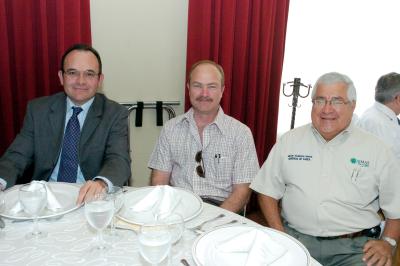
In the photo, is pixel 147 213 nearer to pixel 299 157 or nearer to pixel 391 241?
pixel 299 157

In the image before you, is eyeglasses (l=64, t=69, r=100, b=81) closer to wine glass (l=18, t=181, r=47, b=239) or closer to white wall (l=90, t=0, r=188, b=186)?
white wall (l=90, t=0, r=188, b=186)

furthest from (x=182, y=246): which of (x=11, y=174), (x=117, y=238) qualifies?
(x=11, y=174)

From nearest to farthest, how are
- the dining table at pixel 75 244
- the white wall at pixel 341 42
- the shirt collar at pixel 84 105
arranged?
1. the dining table at pixel 75 244
2. the shirt collar at pixel 84 105
3. the white wall at pixel 341 42

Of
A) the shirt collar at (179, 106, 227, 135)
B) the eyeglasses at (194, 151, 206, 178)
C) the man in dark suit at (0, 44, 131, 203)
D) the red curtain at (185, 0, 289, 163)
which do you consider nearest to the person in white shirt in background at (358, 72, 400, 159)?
the red curtain at (185, 0, 289, 163)

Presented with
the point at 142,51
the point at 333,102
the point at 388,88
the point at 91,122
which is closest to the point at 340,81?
the point at 333,102

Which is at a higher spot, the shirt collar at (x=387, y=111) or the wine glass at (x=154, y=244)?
the shirt collar at (x=387, y=111)

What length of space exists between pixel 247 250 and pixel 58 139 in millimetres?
1377

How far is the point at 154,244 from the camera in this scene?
966mm

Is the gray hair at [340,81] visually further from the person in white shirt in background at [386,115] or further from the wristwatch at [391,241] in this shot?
the person in white shirt in background at [386,115]

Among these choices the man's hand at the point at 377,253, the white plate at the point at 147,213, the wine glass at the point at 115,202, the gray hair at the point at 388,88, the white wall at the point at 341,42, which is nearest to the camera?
the wine glass at the point at 115,202

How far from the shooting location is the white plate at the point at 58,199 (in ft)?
4.28

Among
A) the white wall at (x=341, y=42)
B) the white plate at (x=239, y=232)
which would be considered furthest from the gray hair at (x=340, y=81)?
the white wall at (x=341, y=42)

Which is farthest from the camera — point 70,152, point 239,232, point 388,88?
point 388,88

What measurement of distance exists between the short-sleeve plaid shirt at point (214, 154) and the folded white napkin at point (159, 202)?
75cm
